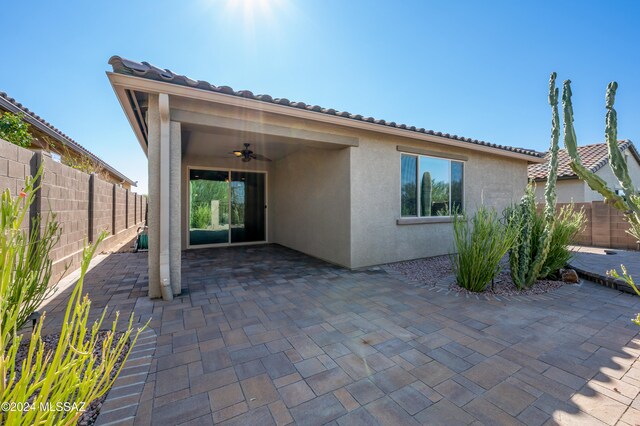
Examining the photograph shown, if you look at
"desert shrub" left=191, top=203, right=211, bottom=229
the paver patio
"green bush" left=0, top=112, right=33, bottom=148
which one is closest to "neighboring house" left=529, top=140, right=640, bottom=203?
the paver patio

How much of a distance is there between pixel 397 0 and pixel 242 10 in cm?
362

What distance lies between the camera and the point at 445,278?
5.36 metres

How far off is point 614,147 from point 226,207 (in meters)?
9.16

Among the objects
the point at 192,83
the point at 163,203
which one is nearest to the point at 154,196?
the point at 163,203

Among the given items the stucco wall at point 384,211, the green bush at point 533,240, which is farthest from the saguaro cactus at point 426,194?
the green bush at point 533,240

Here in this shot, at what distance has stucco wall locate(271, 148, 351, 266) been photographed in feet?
20.5

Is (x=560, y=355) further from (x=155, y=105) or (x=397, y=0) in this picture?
(x=397, y=0)

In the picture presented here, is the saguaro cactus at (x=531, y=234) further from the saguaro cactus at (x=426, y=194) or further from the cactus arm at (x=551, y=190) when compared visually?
the saguaro cactus at (x=426, y=194)

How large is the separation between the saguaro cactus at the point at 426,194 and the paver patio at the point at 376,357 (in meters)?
2.96

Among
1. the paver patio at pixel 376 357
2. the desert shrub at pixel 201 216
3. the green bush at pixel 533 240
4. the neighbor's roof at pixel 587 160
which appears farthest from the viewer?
the neighbor's roof at pixel 587 160

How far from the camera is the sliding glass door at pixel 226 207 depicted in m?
9.12

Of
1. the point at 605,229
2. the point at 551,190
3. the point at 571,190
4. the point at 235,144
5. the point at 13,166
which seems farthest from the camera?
the point at 571,190

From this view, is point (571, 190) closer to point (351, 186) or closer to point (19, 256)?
point (351, 186)

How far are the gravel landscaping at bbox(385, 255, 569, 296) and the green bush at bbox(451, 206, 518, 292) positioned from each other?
227 millimetres
